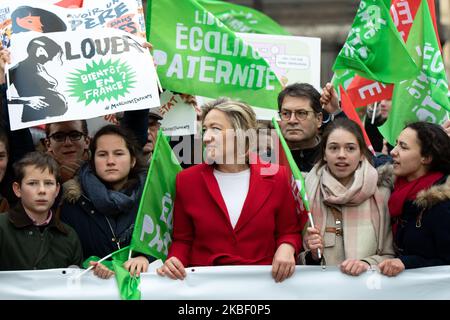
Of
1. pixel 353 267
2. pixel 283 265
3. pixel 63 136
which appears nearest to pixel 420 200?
pixel 353 267

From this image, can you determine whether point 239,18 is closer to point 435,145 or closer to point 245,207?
point 435,145

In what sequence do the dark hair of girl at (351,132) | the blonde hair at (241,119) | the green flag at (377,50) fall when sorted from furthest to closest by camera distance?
the green flag at (377,50) → the dark hair of girl at (351,132) → the blonde hair at (241,119)

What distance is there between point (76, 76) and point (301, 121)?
159cm

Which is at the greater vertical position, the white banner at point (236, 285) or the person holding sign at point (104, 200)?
the person holding sign at point (104, 200)

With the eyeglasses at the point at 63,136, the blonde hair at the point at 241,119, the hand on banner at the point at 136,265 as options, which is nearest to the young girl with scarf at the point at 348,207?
the blonde hair at the point at 241,119

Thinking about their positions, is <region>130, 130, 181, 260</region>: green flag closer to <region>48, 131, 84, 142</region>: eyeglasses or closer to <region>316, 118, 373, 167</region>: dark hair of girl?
<region>316, 118, 373, 167</region>: dark hair of girl

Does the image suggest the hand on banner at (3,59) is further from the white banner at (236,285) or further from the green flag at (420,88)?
the green flag at (420,88)

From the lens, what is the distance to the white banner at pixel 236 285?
5.45 m

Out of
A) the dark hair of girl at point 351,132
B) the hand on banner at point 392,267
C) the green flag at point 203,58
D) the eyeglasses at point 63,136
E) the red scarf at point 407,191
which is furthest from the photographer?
the green flag at point 203,58

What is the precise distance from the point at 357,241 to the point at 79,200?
1.70m

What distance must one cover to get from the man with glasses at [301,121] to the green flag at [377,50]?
0.40m

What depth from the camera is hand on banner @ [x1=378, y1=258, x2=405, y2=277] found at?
17.8ft

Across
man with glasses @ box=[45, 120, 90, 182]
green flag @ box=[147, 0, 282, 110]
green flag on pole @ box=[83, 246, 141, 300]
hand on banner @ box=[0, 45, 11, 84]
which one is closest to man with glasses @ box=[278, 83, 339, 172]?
green flag @ box=[147, 0, 282, 110]
